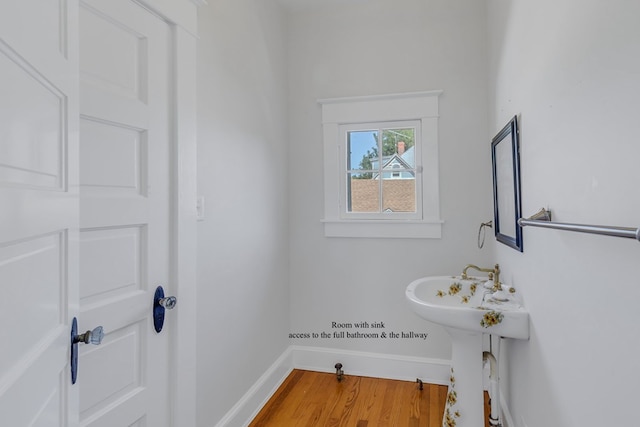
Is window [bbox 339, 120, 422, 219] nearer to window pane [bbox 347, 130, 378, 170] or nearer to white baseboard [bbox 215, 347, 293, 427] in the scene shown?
window pane [bbox 347, 130, 378, 170]

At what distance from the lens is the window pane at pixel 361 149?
2633 mm

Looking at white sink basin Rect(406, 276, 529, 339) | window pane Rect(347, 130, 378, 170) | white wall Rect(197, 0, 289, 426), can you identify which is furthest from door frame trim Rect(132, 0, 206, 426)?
window pane Rect(347, 130, 378, 170)

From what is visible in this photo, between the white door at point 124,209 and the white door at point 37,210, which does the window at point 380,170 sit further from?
the white door at point 37,210

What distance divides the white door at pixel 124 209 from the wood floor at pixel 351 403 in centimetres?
102

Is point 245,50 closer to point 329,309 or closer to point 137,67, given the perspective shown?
point 137,67

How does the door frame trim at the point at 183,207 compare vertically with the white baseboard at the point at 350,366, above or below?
above

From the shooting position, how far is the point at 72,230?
780 millimetres

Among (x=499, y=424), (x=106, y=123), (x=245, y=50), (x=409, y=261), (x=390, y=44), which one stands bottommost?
(x=499, y=424)

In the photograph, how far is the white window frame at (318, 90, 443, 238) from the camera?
8.09ft

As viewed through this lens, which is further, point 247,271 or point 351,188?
point 351,188

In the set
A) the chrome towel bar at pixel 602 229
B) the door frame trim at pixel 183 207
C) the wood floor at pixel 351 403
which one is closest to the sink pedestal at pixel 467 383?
the wood floor at pixel 351 403

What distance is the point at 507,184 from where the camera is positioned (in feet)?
5.82

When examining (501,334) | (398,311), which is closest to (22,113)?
(501,334)

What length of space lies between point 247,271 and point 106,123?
122 centimetres
